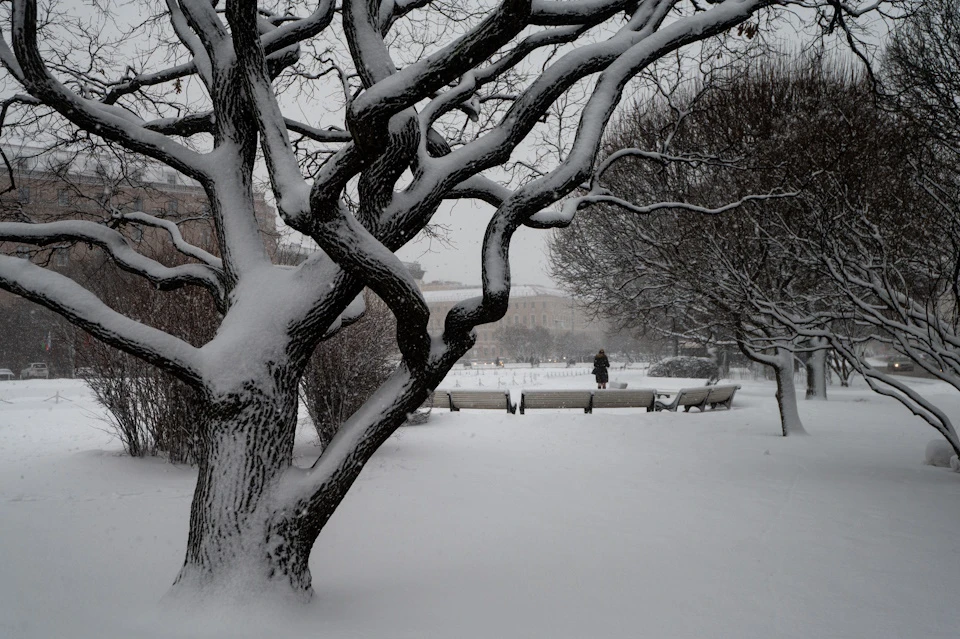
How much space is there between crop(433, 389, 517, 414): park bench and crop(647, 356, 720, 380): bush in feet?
49.2

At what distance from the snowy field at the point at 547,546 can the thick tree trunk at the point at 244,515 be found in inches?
7.1

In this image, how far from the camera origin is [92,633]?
3.04 m

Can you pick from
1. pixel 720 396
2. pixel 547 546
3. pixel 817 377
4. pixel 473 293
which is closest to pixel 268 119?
pixel 547 546

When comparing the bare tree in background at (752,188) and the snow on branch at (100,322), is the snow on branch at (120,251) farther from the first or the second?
the bare tree in background at (752,188)

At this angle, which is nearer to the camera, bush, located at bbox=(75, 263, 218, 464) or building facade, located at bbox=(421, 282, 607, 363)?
bush, located at bbox=(75, 263, 218, 464)

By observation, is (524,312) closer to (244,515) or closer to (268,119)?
(268,119)

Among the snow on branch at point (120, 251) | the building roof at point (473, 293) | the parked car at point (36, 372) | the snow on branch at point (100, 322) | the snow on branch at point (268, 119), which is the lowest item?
the parked car at point (36, 372)

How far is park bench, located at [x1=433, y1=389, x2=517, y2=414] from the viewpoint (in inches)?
520

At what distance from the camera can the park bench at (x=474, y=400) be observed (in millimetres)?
13211

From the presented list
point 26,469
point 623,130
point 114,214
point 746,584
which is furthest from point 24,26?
point 623,130

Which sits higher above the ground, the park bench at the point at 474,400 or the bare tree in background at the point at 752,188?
the bare tree in background at the point at 752,188

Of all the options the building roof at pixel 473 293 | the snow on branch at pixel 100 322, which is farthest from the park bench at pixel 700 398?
the building roof at pixel 473 293

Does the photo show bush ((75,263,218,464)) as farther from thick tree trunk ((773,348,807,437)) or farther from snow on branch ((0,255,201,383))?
thick tree trunk ((773,348,807,437))

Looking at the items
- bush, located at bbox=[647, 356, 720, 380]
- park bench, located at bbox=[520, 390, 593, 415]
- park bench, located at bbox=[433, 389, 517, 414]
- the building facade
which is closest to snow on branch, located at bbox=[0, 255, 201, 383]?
park bench, located at bbox=[433, 389, 517, 414]
